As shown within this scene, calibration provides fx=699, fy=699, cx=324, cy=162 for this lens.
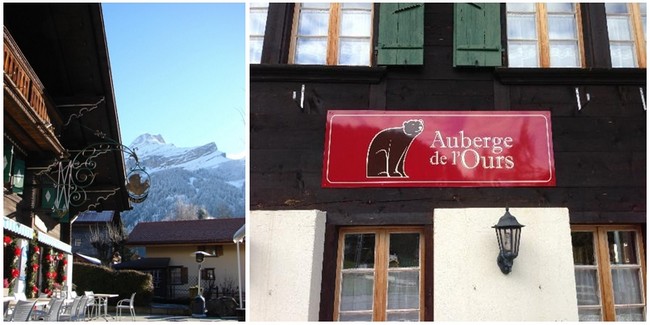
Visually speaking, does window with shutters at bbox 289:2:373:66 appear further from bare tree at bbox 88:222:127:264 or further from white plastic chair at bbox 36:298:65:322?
bare tree at bbox 88:222:127:264

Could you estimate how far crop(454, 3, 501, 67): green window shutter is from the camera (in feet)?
20.6

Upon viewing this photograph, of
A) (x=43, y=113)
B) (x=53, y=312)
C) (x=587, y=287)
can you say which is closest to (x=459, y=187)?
(x=587, y=287)

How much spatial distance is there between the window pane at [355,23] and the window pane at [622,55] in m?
2.26

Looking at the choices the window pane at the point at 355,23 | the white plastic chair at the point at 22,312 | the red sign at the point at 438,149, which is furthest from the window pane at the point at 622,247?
the white plastic chair at the point at 22,312

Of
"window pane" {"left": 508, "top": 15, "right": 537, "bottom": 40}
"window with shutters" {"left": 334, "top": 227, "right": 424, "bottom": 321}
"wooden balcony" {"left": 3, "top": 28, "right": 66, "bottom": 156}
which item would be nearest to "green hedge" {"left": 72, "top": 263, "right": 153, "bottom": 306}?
"wooden balcony" {"left": 3, "top": 28, "right": 66, "bottom": 156}

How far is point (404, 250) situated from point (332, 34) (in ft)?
7.07

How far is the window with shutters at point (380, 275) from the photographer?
5836 mm

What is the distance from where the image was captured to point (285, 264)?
5770 mm

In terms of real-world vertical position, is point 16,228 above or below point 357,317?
above

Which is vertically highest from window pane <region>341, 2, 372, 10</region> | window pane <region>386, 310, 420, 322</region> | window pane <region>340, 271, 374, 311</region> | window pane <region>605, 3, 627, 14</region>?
window pane <region>341, 2, 372, 10</region>

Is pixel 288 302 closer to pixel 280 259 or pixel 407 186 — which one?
pixel 280 259

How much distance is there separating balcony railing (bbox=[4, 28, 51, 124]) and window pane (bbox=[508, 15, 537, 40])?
5179 millimetres

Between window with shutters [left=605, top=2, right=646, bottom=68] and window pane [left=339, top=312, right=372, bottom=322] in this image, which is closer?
window pane [left=339, top=312, right=372, bottom=322]

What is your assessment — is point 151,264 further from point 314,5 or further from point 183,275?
point 314,5
